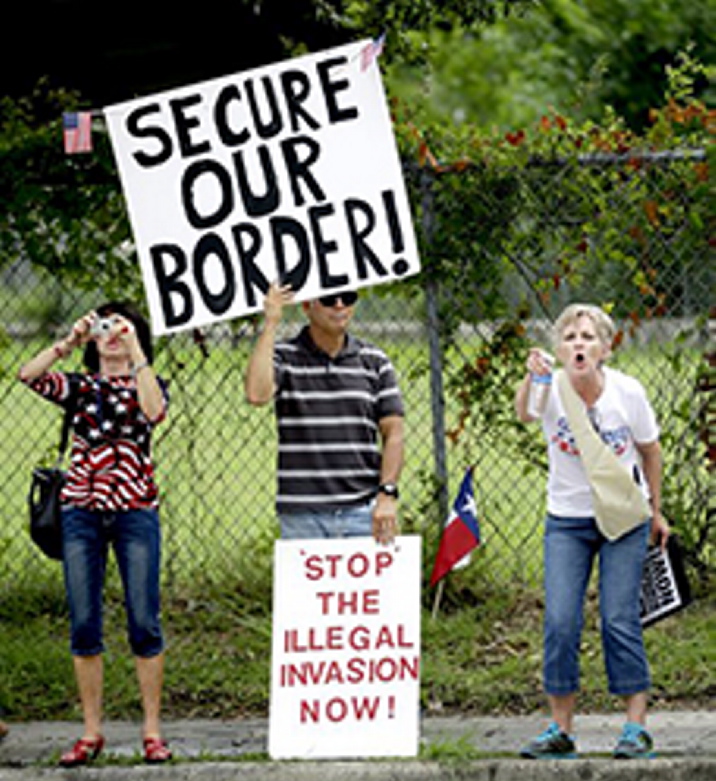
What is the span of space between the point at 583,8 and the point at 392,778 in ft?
89.6

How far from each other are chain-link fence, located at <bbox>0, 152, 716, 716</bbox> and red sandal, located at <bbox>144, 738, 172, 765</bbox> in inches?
79.5

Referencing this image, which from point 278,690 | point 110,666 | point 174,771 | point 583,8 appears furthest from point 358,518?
point 583,8

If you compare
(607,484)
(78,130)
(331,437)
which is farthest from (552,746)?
(78,130)

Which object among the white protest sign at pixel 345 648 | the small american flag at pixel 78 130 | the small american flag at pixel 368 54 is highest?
the small american flag at pixel 368 54

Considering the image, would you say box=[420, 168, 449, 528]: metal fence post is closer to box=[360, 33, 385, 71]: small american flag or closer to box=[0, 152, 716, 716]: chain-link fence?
box=[0, 152, 716, 716]: chain-link fence

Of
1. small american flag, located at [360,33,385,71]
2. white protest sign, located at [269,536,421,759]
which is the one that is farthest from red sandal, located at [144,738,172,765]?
small american flag, located at [360,33,385,71]

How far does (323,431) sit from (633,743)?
1565 millimetres

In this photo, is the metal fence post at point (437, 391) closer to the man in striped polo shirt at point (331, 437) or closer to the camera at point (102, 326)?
the man in striped polo shirt at point (331, 437)

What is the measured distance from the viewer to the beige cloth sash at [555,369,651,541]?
22.9ft

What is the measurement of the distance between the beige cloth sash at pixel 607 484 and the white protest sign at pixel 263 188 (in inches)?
34.6

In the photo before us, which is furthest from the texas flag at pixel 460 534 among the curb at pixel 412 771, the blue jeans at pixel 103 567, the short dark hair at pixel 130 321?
the short dark hair at pixel 130 321

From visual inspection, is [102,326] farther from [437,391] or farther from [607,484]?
[437,391]

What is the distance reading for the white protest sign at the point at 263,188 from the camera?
7.23 m

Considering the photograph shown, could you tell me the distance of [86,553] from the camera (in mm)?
7266
